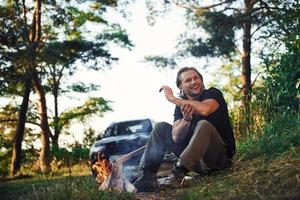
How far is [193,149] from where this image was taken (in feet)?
15.4

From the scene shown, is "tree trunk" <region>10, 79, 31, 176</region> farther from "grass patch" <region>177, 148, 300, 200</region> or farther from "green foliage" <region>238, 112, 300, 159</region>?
"grass patch" <region>177, 148, 300, 200</region>

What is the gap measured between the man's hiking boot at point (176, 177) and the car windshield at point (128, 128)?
321 inches

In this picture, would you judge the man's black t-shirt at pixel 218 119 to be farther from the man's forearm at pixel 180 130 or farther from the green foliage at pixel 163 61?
the green foliage at pixel 163 61

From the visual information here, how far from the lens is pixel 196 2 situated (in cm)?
1950

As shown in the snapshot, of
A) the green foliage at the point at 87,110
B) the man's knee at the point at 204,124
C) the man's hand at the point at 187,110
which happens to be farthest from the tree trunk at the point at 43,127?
the man's knee at the point at 204,124

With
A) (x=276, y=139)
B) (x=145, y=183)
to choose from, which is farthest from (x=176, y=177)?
(x=276, y=139)

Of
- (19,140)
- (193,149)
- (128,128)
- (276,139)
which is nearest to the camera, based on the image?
(193,149)

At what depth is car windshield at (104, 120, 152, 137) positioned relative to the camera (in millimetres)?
13812

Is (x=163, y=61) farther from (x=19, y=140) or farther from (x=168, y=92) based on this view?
(x=168, y=92)

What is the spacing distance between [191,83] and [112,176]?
125 centimetres

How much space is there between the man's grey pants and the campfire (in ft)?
0.78

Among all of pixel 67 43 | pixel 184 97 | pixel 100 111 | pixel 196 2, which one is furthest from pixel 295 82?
pixel 100 111

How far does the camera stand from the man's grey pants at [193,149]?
4.72 m

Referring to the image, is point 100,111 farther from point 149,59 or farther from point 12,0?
point 12,0
